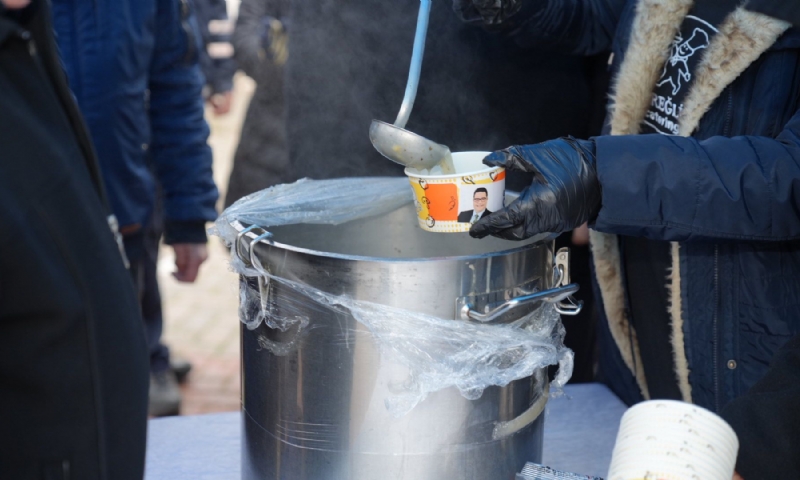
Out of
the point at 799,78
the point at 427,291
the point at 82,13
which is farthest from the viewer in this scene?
the point at 82,13

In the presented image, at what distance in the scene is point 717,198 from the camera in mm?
1265

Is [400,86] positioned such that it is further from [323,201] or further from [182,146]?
[182,146]

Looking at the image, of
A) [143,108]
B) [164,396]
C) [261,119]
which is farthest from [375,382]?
[261,119]

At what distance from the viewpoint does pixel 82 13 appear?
2.13m

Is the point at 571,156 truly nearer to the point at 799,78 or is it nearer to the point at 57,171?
the point at 799,78

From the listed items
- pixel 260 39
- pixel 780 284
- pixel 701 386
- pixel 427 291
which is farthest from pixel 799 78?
pixel 260 39

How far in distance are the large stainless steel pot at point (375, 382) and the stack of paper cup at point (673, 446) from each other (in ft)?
1.22

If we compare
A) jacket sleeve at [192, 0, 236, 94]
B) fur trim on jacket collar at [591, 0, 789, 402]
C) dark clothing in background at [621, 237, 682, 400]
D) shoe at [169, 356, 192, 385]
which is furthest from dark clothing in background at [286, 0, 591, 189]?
jacket sleeve at [192, 0, 236, 94]

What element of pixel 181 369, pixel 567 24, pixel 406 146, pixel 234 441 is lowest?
pixel 181 369

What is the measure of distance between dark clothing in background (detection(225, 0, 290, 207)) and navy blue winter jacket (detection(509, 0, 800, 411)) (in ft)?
6.35

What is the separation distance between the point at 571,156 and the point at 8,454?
3.04 feet

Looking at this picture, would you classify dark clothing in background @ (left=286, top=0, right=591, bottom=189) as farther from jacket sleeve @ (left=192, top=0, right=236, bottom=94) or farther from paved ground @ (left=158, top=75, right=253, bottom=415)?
jacket sleeve @ (left=192, top=0, right=236, bottom=94)

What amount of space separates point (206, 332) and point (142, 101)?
207 centimetres

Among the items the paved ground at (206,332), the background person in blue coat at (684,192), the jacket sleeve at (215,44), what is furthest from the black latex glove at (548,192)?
the jacket sleeve at (215,44)
